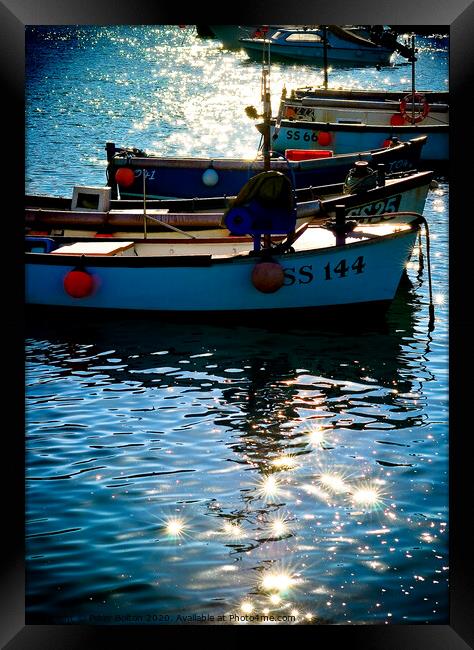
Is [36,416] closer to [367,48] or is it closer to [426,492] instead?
[426,492]

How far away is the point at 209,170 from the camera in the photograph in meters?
27.0

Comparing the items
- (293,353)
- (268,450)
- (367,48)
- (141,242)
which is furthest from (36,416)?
(367,48)

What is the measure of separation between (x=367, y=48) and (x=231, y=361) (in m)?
55.9

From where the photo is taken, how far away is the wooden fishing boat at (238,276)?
17.6 metres

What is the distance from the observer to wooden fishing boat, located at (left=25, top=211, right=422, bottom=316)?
57.7ft

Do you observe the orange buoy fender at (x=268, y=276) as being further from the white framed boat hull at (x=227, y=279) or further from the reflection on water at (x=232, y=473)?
the reflection on water at (x=232, y=473)

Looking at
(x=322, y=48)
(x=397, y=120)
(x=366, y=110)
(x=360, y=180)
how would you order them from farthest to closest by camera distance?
(x=322, y=48)
(x=366, y=110)
(x=397, y=120)
(x=360, y=180)

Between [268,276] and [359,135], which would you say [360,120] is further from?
[268,276]

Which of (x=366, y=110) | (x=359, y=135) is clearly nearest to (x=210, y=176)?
(x=359, y=135)

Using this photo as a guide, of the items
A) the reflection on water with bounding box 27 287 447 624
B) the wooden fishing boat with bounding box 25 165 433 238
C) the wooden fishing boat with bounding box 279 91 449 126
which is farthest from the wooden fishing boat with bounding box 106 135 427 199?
the reflection on water with bounding box 27 287 447 624

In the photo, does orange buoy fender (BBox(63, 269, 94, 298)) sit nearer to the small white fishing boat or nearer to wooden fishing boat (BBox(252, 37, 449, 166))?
wooden fishing boat (BBox(252, 37, 449, 166))

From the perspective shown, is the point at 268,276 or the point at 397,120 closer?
the point at 268,276
